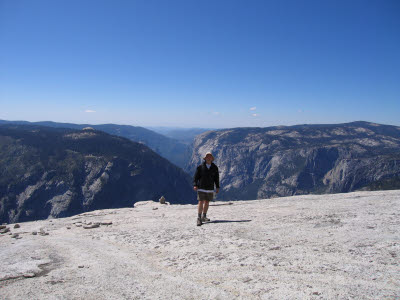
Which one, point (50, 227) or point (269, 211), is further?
point (50, 227)

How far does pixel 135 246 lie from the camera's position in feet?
42.1

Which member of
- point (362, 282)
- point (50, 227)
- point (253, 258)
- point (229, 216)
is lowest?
point (50, 227)

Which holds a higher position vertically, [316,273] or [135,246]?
[316,273]

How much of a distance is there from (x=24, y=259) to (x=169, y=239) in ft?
21.6

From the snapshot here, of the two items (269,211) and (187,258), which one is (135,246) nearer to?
(187,258)

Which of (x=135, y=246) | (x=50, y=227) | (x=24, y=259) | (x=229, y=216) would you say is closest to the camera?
(x=24, y=259)

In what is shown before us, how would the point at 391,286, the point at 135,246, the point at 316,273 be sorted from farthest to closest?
the point at 135,246 < the point at 316,273 < the point at 391,286

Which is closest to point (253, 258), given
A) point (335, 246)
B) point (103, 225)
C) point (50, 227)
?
point (335, 246)

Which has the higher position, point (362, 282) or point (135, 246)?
point (362, 282)

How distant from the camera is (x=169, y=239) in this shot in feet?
43.5

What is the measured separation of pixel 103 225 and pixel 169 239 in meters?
8.53

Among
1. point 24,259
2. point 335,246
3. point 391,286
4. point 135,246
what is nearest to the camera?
point 391,286

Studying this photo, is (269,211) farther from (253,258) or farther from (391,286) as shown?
(391,286)

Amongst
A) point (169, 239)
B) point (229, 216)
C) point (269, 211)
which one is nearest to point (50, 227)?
point (169, 239)
